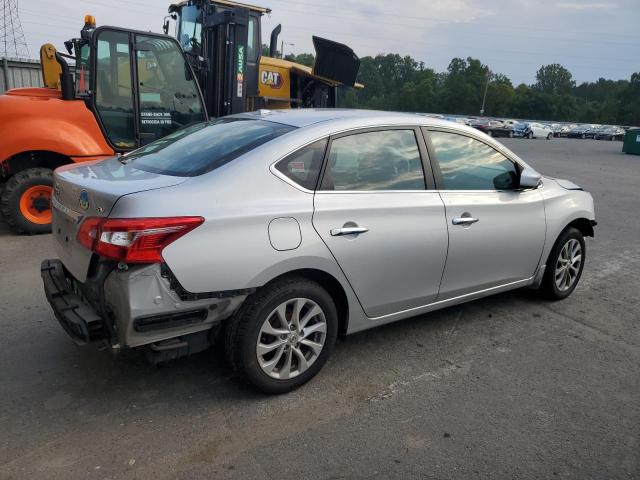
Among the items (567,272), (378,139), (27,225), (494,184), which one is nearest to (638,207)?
(567,272)

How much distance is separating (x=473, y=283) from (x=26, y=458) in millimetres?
3032

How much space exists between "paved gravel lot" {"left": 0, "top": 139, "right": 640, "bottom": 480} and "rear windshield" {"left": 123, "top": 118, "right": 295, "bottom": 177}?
129 centimetres

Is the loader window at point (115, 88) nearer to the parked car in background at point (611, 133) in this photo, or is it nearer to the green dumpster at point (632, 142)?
the green dumpster at point (632, 142)

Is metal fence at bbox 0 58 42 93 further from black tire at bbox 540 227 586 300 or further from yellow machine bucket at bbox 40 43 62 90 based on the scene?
black tire at bbox 540 227 586 300

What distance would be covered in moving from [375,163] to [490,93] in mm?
95596

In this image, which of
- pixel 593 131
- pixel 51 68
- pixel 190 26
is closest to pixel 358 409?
pixel 51 68

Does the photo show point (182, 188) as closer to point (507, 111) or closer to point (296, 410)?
point (296, 410)

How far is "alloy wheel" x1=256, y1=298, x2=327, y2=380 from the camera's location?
2.99 metres

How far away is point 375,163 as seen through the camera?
3465mm

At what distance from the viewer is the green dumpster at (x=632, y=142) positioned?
1062 inches

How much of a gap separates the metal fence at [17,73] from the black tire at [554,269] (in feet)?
53.6

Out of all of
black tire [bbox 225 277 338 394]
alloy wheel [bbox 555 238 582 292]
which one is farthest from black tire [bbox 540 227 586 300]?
black tire [bbox 225 277 338 394]

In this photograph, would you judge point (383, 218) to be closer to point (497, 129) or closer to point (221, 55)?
point (221, 55)

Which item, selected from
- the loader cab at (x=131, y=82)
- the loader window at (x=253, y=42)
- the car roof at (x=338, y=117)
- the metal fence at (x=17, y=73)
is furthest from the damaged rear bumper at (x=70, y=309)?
the metal fence at (x=17, y=73)
